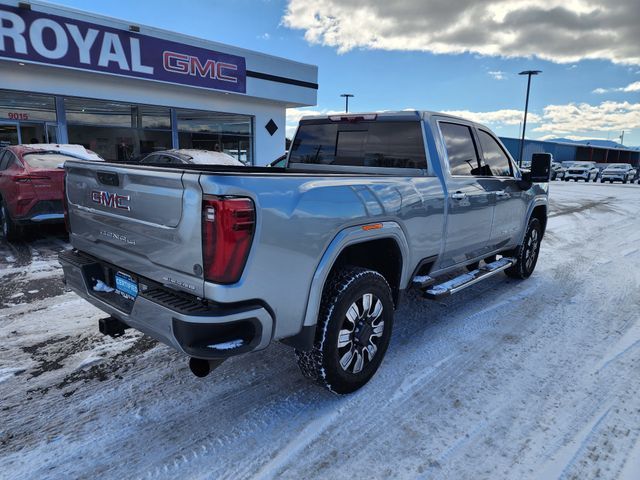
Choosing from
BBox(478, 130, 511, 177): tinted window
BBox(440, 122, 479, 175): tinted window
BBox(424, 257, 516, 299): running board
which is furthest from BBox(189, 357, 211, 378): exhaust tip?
BBox(478, 130, 511, 177): tinted window

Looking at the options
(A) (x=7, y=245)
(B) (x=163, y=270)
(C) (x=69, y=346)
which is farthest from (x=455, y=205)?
(A) (x=7, y=245)

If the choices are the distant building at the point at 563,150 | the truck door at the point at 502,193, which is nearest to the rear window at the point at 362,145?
the truck door at the point at 502,193

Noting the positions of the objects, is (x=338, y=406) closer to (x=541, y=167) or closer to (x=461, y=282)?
(x=461, y=282)

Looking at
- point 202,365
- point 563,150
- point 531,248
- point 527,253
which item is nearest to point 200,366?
point 202,365

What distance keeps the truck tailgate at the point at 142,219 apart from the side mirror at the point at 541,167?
4250 mm

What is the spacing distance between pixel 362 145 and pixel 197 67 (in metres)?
13.4

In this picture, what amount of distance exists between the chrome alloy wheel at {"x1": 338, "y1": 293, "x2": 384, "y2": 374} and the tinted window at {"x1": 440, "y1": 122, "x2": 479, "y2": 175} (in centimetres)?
162

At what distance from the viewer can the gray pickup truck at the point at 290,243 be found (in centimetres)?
228

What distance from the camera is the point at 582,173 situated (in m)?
35.3

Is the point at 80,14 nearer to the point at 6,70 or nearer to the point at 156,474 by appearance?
the point at 6,70

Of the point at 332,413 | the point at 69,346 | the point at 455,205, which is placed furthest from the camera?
the point at 455,205

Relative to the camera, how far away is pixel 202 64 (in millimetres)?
15852

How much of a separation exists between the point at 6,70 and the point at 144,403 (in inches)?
537

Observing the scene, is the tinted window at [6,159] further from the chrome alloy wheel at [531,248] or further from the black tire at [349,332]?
the chrome alloy wheel at [531,248]
